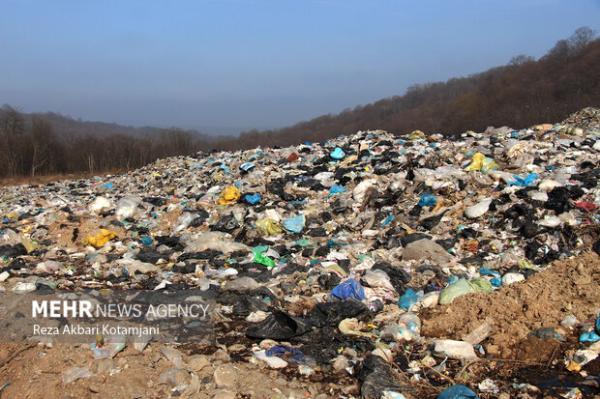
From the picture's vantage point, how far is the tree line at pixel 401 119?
22688 millimetres

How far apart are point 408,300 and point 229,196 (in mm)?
3441

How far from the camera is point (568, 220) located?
4.70 m

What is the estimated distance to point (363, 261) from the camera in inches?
175

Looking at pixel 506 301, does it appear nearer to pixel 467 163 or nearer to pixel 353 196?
pixel 353 196

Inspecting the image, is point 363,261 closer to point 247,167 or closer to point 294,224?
point 294,224

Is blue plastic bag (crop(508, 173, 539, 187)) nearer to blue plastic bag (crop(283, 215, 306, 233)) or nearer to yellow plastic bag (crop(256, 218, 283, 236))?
blue plastic bag (crop(283, 215, 306, 233))

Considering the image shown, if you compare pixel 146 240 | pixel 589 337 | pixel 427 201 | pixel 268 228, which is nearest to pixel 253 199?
pixel 268 228

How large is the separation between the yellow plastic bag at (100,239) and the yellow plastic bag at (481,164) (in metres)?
4.41

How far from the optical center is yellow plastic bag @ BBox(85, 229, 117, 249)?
546cm

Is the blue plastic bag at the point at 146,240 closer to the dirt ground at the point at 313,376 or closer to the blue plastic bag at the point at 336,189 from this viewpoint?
the blue plastic bag at the point at 336,189

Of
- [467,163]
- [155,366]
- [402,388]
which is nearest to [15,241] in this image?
[155,366]

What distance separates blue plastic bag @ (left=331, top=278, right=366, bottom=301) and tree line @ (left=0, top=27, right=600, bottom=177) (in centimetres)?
1970

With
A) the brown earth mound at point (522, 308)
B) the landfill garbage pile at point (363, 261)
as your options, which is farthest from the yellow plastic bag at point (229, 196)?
the brown earth mound at point (522, 308)

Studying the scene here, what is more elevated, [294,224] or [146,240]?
[294,224]
